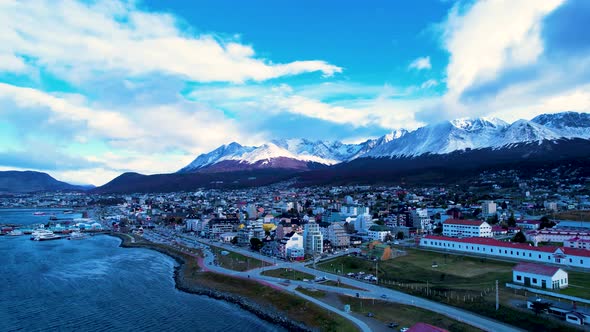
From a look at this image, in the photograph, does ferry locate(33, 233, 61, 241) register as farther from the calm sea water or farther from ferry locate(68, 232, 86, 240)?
the calm sea water

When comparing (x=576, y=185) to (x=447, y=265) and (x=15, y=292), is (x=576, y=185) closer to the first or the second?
(x=447, y=265)

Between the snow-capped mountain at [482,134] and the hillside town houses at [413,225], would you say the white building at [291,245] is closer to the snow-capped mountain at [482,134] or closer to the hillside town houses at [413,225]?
the hillside town houses at [413,225]

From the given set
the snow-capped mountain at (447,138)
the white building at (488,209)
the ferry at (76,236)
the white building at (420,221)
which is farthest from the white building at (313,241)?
the snow-capped mountain at (447,138)

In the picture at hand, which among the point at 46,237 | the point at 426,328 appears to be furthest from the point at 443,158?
the point at 426,328

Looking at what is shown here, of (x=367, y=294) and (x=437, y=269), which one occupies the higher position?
(x=437, y=269)

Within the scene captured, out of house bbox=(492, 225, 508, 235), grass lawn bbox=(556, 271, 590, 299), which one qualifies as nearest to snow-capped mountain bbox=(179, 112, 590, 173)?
house bbox=(492, 225, 508, 235)

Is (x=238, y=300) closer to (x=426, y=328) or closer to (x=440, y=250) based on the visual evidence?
(x=426, y=328)
